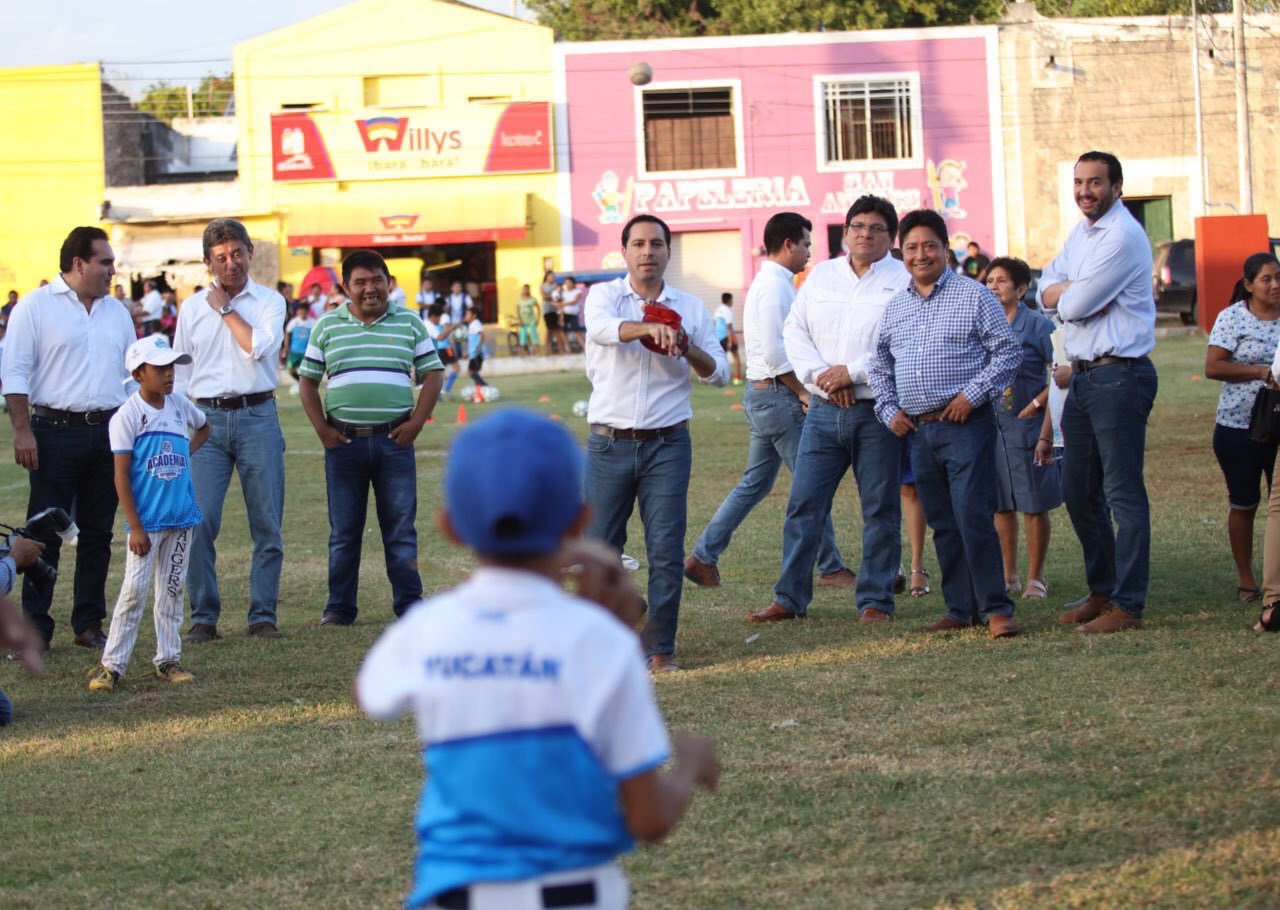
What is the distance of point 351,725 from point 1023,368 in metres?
4.50

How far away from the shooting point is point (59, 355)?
335 inches

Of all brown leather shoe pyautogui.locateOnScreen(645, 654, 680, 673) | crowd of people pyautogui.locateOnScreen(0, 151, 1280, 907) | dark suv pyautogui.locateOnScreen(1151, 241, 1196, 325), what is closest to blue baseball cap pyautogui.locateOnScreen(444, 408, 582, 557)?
crowd of people pyautogui.locateOnScreen(0, 151, 1280, 907)

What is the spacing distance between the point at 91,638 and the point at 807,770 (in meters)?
4.72

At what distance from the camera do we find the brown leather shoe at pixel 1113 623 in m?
7.58

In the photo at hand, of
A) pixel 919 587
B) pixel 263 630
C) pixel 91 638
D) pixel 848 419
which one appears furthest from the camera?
pixel 919 587

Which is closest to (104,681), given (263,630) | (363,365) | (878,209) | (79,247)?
(263,630)

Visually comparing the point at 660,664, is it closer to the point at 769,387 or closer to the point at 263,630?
the point at 769,387

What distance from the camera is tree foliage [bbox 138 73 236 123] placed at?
55875 millimetres

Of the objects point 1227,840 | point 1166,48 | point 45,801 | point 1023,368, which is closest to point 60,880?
point 45,801

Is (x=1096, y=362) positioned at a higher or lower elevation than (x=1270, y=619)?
higher

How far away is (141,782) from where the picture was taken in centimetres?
593

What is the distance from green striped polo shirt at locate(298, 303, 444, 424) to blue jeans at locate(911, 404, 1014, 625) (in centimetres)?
290

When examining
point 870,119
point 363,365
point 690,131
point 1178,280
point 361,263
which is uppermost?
point 870,119

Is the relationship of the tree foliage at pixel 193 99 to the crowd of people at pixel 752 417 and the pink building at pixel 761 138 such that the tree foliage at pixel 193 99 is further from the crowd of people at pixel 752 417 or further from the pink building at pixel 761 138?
the crowd of people at pixel 752 417
